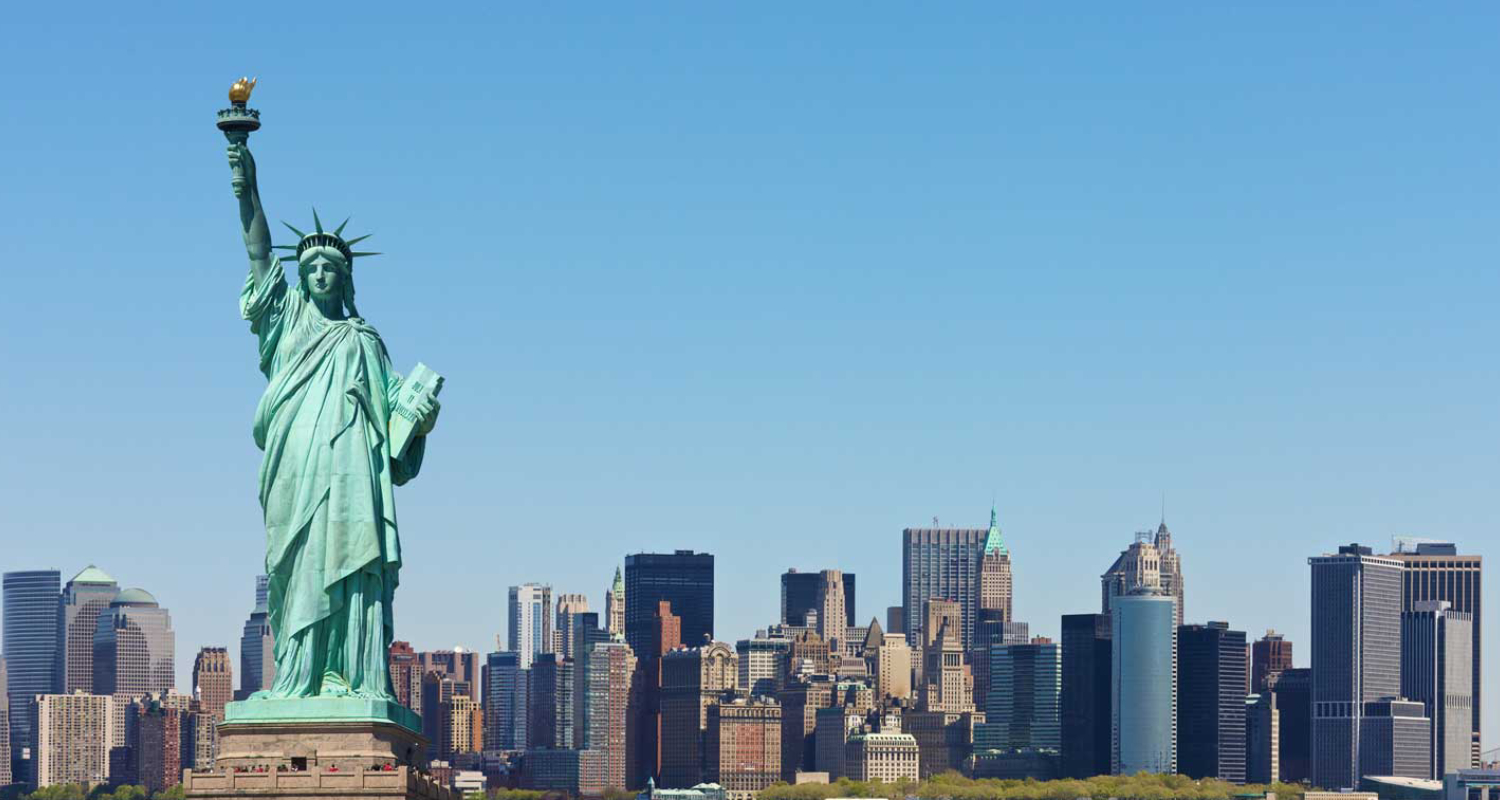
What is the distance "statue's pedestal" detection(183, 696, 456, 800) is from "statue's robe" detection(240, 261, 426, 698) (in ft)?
1.52

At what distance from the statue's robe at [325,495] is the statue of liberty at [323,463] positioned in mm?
14

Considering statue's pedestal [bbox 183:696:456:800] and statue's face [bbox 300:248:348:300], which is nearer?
statue's pedestal [bbox 183:696:456:800]

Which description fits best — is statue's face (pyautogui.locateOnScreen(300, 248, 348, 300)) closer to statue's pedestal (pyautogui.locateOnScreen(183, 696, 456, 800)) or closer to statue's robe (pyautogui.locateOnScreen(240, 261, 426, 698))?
statue's robe (pyautogui.locateOnScreen(240, 261, 426, 698))

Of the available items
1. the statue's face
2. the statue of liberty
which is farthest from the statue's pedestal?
the statue's face

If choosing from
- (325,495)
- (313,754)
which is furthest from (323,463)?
(313,754)

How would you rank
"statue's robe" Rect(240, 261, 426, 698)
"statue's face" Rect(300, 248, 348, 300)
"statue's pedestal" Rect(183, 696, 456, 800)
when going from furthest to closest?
1. "statue's face" Rect(300, 248, 348, 300)
2. "statue's robe" Rect(240, 261, 426, 698)
3. "statue's pedestal" Rect(183, 696, 456, 800)

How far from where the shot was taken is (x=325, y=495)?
4825 centimetres

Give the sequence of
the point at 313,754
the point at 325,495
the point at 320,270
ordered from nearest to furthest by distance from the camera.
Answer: the point at 313,754
the point at 325,495
the point at 320,270

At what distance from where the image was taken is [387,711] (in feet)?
158

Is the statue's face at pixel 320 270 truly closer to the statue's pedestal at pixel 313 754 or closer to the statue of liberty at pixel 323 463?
the statue of liberty at pixel 323 463

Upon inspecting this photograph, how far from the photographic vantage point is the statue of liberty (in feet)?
158

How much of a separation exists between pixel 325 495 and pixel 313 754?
11.7ft

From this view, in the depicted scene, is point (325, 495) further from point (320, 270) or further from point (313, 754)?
point (313, 754)

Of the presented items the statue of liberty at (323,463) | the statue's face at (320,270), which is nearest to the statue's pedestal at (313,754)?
the statue of liberty at (323,463)
